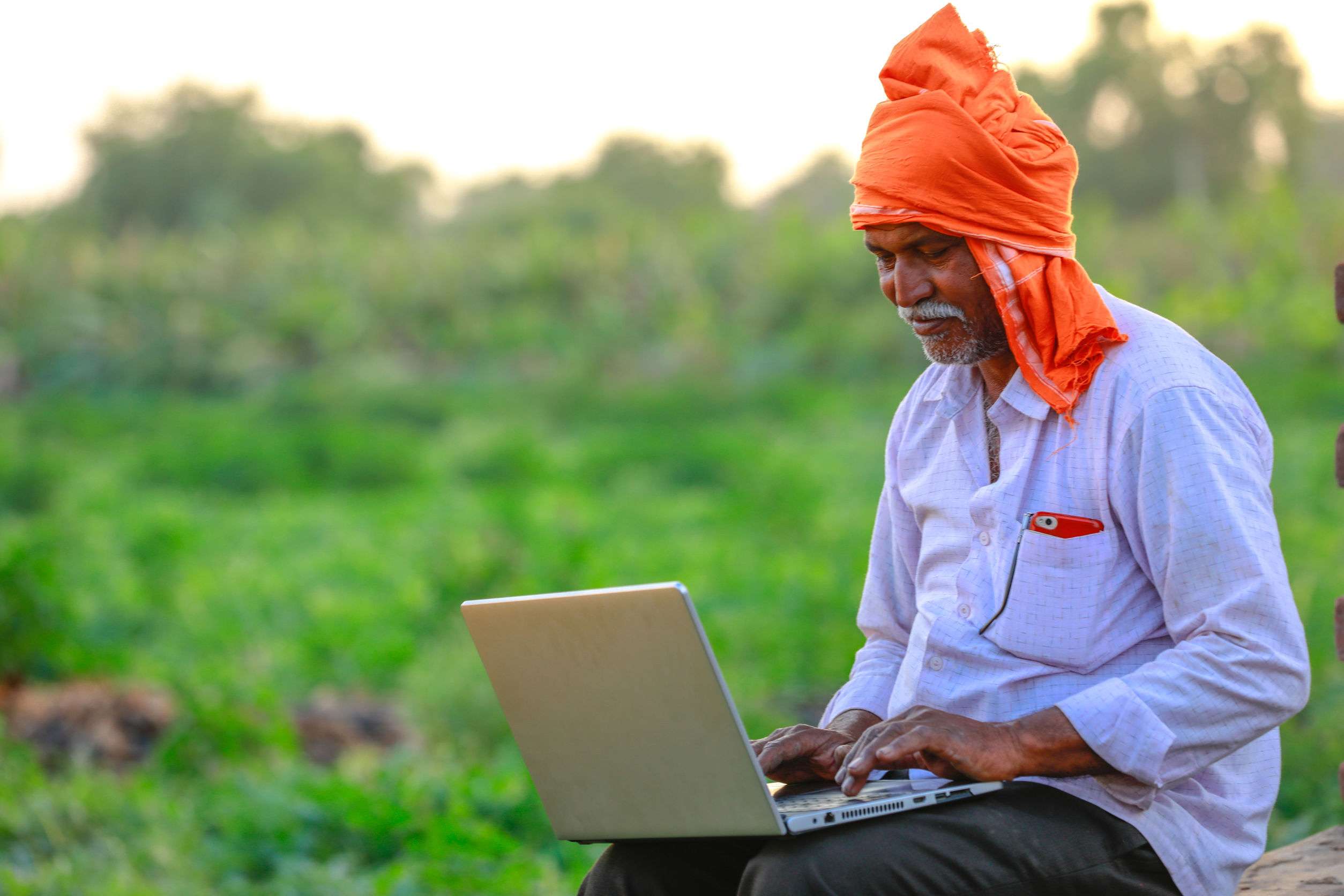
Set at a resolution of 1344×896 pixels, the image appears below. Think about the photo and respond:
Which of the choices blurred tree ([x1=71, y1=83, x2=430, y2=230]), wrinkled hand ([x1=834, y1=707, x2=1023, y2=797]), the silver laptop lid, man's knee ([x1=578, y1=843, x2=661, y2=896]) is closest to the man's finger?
wrinkled hand ([x1=834, y1=707, x2=1023, y2=797])

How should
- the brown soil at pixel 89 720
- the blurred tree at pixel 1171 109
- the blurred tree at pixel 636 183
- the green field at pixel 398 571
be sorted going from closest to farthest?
the green field at pixel 398 571, the brown soil at pixel 89 720, the blurred tree at pixel 1171 109, the blurred tree at pixel 636 183

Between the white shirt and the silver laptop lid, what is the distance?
42 cm

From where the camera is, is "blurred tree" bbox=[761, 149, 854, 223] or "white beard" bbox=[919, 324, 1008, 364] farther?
"blurred tree" bbox=[761, 149, 854, 223]

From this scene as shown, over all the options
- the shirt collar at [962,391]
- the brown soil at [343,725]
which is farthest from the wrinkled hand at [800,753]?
the brown soil at [343,725]

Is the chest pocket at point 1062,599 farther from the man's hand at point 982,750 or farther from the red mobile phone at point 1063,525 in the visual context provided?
the man's hand at point 982,750

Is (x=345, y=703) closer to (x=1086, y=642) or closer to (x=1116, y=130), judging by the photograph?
(x=1086, y=642)

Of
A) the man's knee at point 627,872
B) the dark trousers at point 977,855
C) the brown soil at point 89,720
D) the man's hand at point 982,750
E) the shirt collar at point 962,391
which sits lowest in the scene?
the brown soil at point 89,720

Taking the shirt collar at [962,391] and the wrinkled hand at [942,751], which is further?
the shirt collar at [962,391]

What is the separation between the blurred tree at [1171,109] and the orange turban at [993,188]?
1863 cm

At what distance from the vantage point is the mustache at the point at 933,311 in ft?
6.63

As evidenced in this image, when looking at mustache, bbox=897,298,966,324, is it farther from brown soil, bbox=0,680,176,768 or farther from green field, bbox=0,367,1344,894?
brown soil, bbox=0,680,176,768

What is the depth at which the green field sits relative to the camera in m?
4.54

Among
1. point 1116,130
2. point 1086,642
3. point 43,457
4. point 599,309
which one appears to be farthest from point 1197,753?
point 1116,130

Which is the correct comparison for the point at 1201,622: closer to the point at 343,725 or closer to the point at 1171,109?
the point at 343,725
